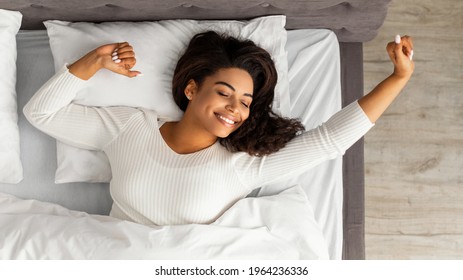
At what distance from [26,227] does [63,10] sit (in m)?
0.68

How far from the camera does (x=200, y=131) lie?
156 centimetres

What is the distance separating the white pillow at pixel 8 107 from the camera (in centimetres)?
162

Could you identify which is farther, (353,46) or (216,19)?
(353,46)

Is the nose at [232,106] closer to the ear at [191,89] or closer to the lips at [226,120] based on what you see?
the lips at [226,120]

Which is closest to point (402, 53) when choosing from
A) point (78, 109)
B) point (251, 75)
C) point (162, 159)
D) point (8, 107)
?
point (251, 75)

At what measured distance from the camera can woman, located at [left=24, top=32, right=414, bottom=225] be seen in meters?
1.48

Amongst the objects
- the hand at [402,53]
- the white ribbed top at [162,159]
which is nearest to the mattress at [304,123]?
the white ribbed top at [162,159]

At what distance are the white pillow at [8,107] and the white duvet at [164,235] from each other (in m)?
0.09

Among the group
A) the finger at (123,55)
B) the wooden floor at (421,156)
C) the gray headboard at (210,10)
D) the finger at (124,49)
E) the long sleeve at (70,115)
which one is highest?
the gray headboard at (210,10)

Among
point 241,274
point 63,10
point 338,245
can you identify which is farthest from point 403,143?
point 63,10

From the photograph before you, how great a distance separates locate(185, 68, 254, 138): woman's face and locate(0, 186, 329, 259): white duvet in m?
0.25

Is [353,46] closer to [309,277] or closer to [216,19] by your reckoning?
[216,19]

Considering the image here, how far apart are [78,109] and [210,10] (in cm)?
51

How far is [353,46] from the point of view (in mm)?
1861
